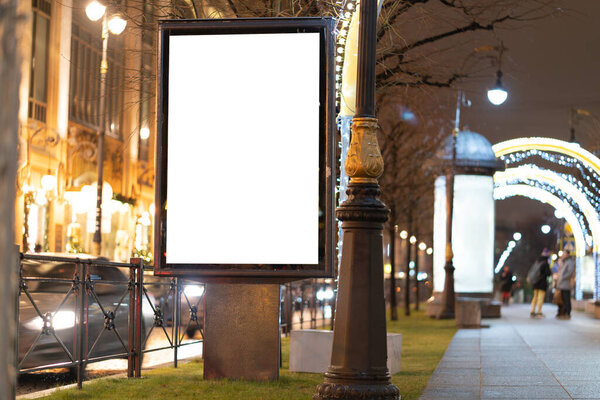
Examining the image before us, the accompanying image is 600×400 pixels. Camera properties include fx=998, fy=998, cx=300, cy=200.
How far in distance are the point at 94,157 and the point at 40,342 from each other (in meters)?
29.8

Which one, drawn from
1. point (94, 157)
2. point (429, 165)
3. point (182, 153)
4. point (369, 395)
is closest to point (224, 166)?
point (182, 153)

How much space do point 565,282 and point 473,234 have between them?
177 inches

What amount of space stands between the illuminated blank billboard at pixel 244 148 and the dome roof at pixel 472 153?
24.0m

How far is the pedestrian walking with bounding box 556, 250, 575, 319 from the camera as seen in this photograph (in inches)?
1204

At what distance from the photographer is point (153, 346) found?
549 inches

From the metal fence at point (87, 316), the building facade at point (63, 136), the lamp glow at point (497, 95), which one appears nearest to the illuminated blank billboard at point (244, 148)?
the metal fence at point (87, 316)

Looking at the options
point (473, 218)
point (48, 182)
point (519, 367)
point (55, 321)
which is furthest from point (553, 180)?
point (55, 321)

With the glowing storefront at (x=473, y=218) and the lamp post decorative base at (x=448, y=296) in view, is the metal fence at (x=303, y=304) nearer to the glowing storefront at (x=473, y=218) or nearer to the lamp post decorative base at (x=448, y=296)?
the lamp post decorative base at (x=448, y=296)

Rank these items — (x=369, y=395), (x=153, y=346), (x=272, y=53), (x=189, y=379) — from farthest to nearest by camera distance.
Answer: (x=153, y=346), (x=189, y=379), (x=272, y=53), (x=369, y=395)

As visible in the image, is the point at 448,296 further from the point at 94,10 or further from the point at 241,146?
the point at 241,146

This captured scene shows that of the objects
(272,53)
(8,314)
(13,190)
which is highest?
(272,53)

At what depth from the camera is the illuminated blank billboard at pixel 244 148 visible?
10.7m

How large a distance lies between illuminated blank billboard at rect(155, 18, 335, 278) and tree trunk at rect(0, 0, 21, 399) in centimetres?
782

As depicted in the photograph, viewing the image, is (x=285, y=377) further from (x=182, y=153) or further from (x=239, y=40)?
(x=239, y=40)
